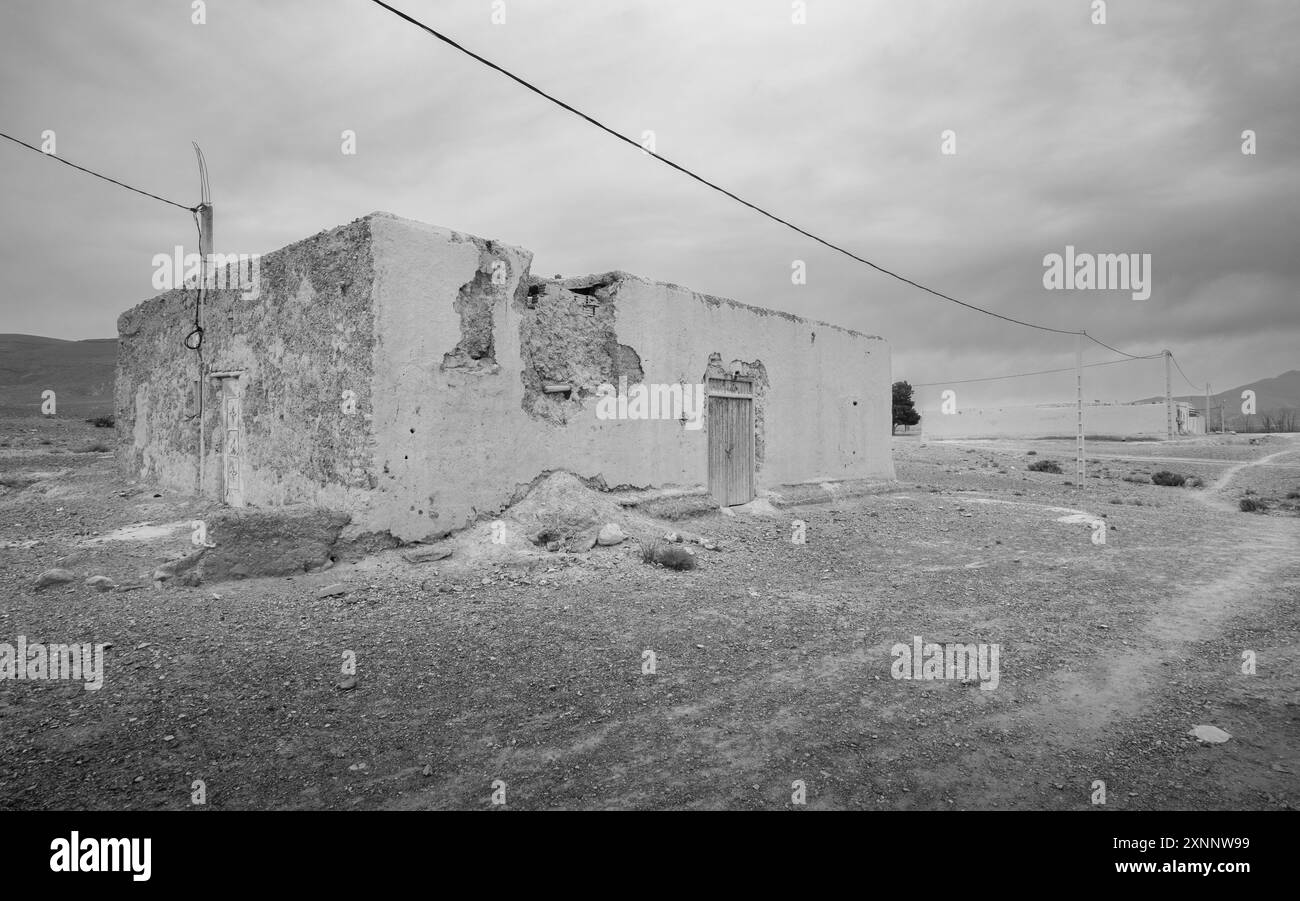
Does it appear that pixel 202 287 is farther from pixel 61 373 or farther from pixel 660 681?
pixel 61 373

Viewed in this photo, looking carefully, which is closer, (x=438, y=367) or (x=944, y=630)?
(x=944, y=630)

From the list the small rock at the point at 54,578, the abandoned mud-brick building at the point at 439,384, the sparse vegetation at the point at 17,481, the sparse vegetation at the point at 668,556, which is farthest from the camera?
the sparse vegetation at the point at 17,481

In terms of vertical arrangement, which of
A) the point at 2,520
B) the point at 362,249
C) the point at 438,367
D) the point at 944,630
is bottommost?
the point at 944,630

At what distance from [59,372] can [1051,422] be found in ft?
275

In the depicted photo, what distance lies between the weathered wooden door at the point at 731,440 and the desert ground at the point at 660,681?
95.6 inches

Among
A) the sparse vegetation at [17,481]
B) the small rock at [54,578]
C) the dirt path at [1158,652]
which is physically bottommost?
the dirt path at [1158,652]

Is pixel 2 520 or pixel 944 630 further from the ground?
pixel 2 520

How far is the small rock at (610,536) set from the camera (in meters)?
7.59

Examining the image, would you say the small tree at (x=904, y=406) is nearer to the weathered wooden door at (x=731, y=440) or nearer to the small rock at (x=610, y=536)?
the weathered wooden door at (x=731, y=440)

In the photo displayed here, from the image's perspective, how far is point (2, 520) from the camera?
8.93 meters

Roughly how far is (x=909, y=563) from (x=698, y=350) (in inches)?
182

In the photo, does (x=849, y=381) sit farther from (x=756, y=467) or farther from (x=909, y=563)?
(x=909, y=563)

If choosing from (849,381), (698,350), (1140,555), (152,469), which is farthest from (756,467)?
(152,469)

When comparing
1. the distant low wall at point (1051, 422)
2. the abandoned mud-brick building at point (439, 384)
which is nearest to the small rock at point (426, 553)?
the abandoned mud-brick building at point (439, 384)
